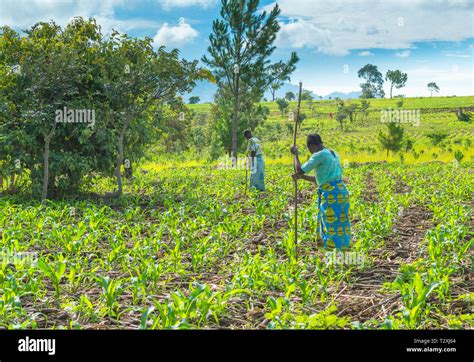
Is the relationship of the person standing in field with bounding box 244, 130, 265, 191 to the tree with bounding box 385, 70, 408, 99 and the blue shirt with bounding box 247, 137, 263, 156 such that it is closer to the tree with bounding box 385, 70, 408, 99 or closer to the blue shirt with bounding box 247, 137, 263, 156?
the blue shirt with bounding box 247, 137, 263, 156

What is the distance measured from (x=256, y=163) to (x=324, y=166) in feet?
19.5

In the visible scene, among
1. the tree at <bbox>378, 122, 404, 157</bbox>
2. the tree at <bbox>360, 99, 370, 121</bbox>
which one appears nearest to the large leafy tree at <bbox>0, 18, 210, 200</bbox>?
the tree at <bbox>378, 122, 404, 157</bbox>

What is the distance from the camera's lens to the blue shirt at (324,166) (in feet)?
18.3

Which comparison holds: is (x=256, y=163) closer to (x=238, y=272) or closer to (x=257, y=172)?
(x=257, y=172)

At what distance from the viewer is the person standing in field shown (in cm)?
1140

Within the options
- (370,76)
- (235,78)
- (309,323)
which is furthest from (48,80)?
(370,76)

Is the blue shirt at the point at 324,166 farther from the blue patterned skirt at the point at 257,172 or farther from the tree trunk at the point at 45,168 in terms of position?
the tree trunk at the point at 45,168

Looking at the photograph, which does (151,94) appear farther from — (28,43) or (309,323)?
(309,323)

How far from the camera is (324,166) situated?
567 cm

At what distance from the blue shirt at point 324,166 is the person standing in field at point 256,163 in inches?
219

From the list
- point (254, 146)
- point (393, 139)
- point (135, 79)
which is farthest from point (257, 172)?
point (393, 139)

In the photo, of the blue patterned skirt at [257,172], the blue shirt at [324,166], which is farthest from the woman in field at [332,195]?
the blue patterned skirt at [257,172]

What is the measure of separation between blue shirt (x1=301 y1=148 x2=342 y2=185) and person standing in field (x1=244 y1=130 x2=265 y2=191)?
5556 mm

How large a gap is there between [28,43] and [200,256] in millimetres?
7980
